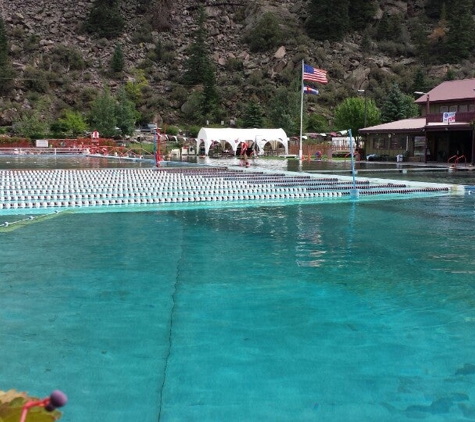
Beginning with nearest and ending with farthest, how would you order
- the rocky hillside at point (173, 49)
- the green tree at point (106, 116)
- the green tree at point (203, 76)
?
the green tree at point (106, 116) < the green tree at point (203, 76) < the rocky hillside at point (173, 49)

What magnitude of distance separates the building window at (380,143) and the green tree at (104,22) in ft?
216

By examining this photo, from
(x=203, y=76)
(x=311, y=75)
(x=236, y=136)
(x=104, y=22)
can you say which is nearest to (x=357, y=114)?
(x=236, y=136)

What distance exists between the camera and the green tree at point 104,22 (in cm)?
9869

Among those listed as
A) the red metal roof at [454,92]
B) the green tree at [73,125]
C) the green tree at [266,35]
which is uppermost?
the green tree at [266,35]

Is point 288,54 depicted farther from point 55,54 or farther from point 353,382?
point 353,382

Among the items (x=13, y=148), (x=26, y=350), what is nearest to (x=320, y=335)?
(x=26, y=350)

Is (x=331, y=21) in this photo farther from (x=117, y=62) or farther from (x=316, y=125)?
(x=117, y=62)

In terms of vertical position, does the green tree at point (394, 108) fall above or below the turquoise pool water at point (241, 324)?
above

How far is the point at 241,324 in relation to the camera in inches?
239

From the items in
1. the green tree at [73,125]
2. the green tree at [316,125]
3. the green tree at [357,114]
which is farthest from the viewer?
the green tree at [316,125]

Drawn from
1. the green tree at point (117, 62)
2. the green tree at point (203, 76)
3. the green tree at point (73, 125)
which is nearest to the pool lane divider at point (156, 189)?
the green tree at point (73, 125)

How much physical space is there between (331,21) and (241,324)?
322ft

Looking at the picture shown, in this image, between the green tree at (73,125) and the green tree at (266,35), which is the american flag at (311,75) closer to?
the green tree at (73,125)

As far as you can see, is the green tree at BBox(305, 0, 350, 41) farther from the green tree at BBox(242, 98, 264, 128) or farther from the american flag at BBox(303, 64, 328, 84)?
the american flag at BBox(303, 64, 328, 84)
